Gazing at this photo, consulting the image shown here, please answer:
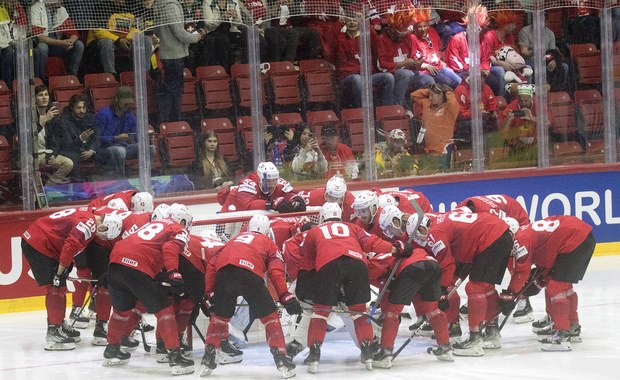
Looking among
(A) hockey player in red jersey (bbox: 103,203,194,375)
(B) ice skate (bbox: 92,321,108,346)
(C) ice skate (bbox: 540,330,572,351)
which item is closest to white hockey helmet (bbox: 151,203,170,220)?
(A) hockey player in red jersey (bbox: 103,203,194,375)

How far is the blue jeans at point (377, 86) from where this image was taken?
1125 cm

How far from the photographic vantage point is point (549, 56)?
39.2ft

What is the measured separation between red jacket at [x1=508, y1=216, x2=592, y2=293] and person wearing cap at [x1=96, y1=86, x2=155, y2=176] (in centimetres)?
383

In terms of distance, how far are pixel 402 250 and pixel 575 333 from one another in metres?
1.47

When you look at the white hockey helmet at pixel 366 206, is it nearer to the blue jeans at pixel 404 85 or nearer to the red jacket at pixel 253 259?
the red jacket at pixel 253 259

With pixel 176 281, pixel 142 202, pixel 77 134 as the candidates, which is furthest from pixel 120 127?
pixel 176 281

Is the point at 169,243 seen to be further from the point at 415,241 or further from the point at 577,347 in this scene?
the point at 577,347

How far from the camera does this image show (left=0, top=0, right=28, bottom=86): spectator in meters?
10.1

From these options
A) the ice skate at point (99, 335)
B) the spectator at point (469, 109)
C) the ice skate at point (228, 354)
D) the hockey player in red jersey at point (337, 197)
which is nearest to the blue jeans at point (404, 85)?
the spectator at point (469, 109)

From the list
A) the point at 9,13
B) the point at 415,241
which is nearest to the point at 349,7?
the point at 9,13

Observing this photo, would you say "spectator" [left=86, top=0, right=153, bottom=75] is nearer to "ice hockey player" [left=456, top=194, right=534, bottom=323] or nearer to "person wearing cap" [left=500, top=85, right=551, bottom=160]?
"ice hockey player" [left=456, top=194, right=534, bottom=323]

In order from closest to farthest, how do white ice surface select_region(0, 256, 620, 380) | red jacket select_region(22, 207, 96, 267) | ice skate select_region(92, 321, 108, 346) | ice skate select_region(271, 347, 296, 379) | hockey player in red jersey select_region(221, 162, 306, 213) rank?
ice skate select_region(271, 347, 296, 379), white ice surface select_region(0, 256, 620, 380), red jacket select_region(22, 207, 96, 267), ice skate select_region(92, 321, 108, 346), hockey player in red jersey select_region(221, 162, 306, 213)

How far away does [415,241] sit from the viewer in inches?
318

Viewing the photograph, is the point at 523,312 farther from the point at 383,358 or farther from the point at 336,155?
the point at 336,155
